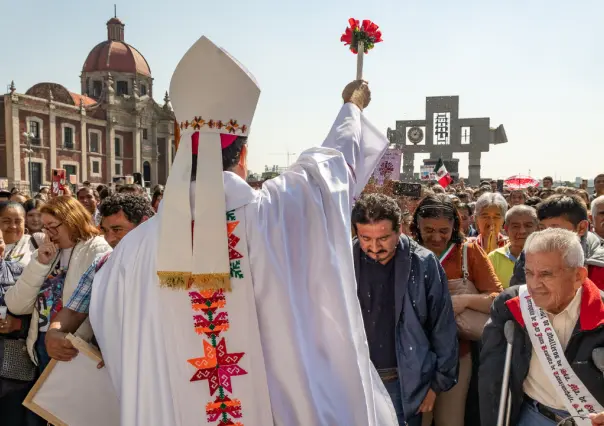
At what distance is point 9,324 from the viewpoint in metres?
3.66

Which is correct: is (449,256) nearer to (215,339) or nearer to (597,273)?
(597,273)

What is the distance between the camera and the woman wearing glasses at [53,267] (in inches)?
135

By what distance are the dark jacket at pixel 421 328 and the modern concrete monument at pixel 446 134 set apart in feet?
139

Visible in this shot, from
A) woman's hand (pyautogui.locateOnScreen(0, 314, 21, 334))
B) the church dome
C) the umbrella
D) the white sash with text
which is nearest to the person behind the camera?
the white sash with text

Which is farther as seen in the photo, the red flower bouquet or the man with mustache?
the man with mustache

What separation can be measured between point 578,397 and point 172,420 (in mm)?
1848

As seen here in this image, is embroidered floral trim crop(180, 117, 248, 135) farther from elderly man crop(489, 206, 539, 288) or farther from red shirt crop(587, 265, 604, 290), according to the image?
elderly man crop(489, 206, 539, 288)

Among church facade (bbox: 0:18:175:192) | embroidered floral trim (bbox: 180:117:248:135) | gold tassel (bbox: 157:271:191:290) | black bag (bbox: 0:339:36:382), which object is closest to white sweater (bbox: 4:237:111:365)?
black bag (bbox: 0:339:36:382)

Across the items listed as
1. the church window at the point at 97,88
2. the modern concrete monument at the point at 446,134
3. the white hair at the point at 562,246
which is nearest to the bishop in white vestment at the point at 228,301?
the white hair at the point at 562,246

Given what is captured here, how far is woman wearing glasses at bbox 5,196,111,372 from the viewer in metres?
3.44

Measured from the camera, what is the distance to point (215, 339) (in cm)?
217

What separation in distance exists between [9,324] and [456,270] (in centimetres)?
306

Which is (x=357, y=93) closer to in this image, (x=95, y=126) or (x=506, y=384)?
(x=506, y=384)

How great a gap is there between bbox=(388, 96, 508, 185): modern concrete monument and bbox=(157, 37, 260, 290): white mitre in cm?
4364
